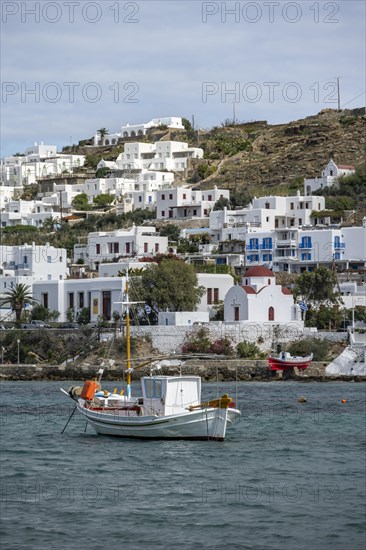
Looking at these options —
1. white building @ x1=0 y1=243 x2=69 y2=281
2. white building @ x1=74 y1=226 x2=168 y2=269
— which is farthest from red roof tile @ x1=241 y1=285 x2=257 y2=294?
white building @ x1=74 y1=226 x2=168 y2=269

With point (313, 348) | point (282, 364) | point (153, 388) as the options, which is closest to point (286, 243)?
point (313, 348)

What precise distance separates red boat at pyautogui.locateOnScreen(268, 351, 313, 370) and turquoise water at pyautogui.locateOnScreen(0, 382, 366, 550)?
65.8ft

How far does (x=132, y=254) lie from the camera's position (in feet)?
329

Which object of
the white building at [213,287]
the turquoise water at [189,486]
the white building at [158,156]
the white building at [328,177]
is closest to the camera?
the turquoise water at [189,486]

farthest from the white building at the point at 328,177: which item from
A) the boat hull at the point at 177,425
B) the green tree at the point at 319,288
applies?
the boat hull at the point at 177,425

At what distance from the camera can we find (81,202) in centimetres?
14038

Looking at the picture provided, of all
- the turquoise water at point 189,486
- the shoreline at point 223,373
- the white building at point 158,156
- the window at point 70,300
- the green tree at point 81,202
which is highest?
the white building at point 158,156

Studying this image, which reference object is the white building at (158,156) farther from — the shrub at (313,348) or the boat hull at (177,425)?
the boat hull at (177,425)

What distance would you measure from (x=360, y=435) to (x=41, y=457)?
464 inches

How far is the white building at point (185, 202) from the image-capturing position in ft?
396

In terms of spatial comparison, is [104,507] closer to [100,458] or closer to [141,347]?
[100,458]

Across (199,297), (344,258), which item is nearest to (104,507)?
(199,297)

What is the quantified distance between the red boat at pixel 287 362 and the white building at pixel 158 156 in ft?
260

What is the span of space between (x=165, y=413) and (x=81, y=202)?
99.9 m
